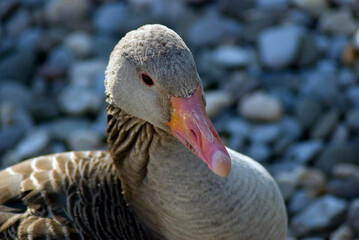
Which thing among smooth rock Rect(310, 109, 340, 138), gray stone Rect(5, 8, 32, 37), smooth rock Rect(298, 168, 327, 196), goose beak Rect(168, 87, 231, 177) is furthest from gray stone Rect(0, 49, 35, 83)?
goose beak Rect(168, 87, 231, 177)

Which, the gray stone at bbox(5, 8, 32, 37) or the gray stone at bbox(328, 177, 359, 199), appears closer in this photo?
the gray stone at bbox(328, 177, 359, 199)

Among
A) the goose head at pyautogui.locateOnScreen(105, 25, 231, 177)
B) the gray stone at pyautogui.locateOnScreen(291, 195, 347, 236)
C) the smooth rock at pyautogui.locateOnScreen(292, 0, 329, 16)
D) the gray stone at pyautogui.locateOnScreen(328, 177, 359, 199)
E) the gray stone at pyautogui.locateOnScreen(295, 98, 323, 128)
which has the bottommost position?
the gray stone at pyautogui.locateOnScreen(291, 195, 347, 236)

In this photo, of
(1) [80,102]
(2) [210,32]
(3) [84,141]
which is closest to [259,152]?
(3) [84,141]

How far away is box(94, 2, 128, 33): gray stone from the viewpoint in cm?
787

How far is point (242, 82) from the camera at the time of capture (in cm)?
664

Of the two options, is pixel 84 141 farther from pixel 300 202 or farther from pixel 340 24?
pixel 340 24

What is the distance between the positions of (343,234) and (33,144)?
11.6ft

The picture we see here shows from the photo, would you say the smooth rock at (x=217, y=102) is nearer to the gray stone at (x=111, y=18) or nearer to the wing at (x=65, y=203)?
the gray stone at (x=111, y=18)

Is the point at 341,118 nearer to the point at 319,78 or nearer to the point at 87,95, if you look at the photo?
the point at 319,78

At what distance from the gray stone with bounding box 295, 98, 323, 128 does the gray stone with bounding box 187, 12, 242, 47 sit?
1607 mm

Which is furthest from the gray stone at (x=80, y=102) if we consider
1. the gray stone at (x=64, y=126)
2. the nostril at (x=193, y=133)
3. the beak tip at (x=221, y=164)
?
the beak tip at (x=221, y=164)

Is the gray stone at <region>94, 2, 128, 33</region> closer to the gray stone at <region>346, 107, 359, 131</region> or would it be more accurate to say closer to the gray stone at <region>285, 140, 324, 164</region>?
the gray stone at <region>285, 140, 324, 164</region>

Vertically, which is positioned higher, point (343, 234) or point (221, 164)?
point (221, 164)

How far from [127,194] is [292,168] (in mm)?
2554
